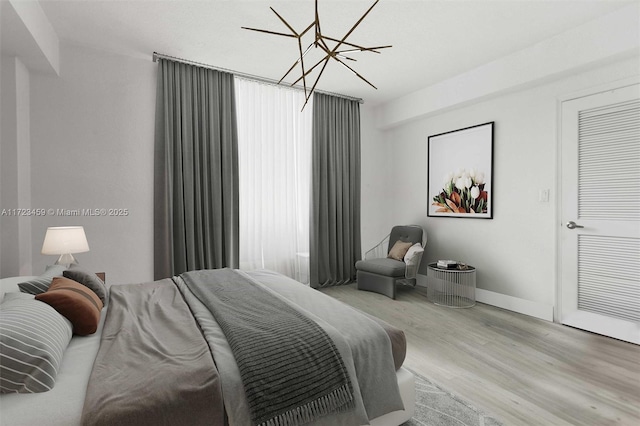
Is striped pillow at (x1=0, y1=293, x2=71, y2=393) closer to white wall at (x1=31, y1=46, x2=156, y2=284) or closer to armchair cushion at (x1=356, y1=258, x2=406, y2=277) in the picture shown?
white wall at (x1=31, y1=46, x2=156, y2=284)

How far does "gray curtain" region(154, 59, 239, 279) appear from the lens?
348 cm

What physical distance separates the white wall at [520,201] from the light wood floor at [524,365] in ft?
1.45

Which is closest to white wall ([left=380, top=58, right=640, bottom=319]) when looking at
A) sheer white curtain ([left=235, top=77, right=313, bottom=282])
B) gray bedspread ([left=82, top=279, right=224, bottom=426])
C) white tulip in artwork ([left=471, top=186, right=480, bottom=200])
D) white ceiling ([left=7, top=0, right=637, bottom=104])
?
white tulip in artwork ([left=471, top=186, right=480, bottom=200])

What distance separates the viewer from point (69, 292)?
5.41 feet

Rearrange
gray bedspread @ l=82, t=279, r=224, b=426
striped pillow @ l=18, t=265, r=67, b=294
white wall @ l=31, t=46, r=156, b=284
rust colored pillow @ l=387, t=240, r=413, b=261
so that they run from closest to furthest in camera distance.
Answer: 1. gray bedspread @ l=82, t=279, r=224, b=426
2. striped pillow @ l=18, t=265, r=67, b=294
3. white wall @ l=31, t=46, r=156, b=284
4. rust colored pillow @ l=387, t=240, r=413, b=261

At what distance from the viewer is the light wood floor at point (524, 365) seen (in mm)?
1849

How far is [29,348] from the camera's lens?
120 centimetres

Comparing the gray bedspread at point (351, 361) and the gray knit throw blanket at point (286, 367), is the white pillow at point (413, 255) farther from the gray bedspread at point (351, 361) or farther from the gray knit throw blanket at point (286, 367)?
the gray knit throw blanket at point (286, 367)

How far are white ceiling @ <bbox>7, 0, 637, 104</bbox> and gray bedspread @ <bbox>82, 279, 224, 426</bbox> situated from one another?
2.36 meters

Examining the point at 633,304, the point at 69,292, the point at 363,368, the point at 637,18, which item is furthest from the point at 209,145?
the point at 633,304

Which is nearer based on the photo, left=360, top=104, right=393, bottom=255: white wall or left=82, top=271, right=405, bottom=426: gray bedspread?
left=82, top=271, right=405, bottom=426: gray bedspread

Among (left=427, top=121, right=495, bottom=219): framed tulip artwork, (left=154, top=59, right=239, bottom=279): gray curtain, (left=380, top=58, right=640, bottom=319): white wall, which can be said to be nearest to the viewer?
(left=380, top=58, right=640, bottom=319): white wall

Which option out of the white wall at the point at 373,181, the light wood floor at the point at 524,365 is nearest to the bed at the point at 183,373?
the light wood floor at the point at 524,365

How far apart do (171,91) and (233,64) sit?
72 cm
